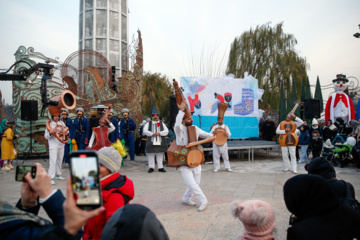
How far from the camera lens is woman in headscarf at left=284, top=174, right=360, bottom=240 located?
76.1 inches

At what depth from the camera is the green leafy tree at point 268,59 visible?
21.2 metres

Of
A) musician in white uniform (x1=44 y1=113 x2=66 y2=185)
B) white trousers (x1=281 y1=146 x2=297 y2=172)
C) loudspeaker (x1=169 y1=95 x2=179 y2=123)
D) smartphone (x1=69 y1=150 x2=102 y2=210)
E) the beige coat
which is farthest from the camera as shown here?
loudspeaker (x1=169 y1=95 x2=179 y2=123)

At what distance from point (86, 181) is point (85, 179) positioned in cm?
1

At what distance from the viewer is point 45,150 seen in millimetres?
12188

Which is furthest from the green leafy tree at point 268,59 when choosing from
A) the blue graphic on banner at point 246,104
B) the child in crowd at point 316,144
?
the child in crowd at point 316,144

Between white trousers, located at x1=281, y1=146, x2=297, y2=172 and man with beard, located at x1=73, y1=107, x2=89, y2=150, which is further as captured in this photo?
man with beard, located at x1=73, y1=107, x2=89, y2=150

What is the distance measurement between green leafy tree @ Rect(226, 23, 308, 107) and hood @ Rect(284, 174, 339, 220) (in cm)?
2006

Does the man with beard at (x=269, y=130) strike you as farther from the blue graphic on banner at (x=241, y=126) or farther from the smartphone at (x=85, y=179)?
the smartphone at (x=85, y=179)

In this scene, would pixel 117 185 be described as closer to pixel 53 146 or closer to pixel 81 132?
pixel 53 146

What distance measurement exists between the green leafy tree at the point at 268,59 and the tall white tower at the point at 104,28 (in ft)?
29.5

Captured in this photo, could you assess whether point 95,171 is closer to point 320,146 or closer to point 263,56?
point 320,146

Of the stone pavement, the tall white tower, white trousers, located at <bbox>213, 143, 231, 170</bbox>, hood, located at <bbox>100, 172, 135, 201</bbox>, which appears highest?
the tall white tower

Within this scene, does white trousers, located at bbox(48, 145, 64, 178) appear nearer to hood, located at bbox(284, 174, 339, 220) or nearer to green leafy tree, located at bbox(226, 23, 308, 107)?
hood, located at bbox(284, 174, 339, 220)

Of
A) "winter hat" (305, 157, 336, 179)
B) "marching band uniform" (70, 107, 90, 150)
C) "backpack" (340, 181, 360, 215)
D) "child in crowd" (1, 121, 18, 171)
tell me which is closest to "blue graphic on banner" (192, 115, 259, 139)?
"marching band uniform" (70, 107, 90, 150)
